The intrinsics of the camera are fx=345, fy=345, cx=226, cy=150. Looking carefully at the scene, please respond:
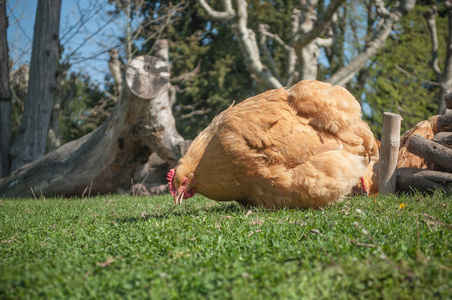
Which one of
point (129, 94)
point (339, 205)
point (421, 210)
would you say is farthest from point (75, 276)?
point (129, 94)

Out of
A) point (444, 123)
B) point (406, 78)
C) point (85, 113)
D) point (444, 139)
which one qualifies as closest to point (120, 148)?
point (444, 139)

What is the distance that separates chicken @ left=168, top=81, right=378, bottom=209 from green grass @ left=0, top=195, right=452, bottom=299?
0.29 m

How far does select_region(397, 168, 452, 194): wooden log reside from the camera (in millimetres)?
5141

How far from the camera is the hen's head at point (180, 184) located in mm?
4266

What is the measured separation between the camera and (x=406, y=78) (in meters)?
12.4

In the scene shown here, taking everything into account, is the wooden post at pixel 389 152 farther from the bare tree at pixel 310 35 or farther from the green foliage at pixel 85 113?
the green foliage at pixel 85 113

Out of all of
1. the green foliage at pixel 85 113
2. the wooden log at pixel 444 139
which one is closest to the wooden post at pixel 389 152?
the wooden log at pixel 444 139

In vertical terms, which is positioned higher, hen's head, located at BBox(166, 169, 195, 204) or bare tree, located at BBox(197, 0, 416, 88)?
bare tree, located at BBox(197, 0, 416, 88)

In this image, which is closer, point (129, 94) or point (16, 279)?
point (16, 279)

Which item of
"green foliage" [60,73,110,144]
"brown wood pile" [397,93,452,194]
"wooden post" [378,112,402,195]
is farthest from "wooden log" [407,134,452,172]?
"green foliage" [60,73,110,144]

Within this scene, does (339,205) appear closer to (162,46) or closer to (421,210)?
(421,210)

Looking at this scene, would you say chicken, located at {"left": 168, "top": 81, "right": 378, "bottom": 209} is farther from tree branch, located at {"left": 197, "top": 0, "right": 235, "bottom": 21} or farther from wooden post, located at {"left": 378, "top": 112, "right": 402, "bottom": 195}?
tree branch, located at {"left": 197, "top": 0, "right": 235, "bottom": 21}

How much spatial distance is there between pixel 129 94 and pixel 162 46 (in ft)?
12.0

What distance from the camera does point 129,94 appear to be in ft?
24.2
